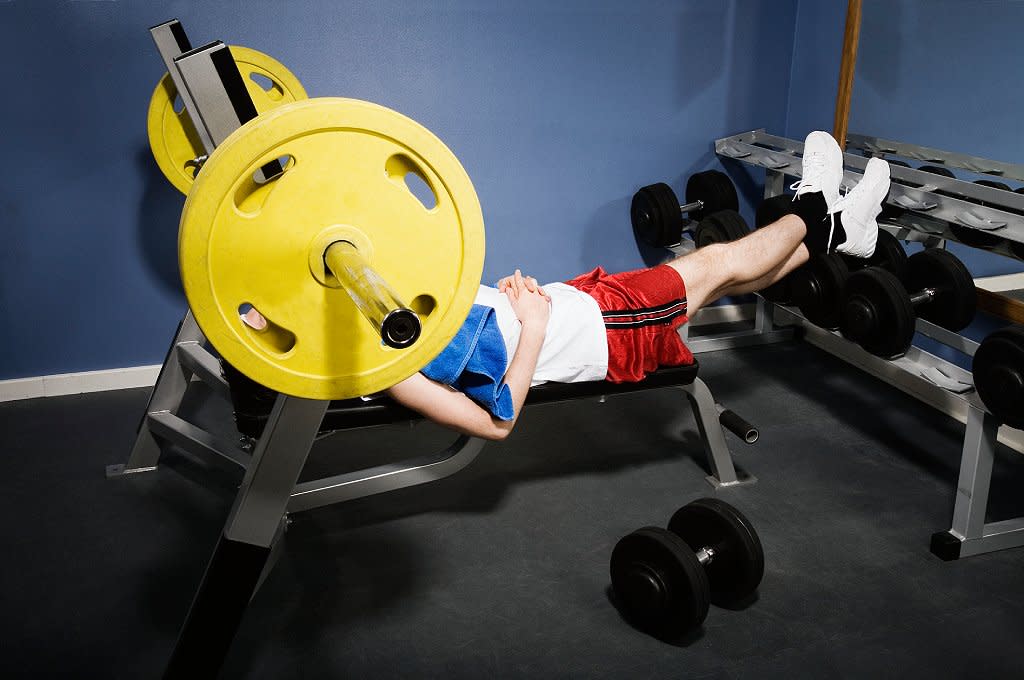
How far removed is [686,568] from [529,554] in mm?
429

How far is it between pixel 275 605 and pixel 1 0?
69.9 inches

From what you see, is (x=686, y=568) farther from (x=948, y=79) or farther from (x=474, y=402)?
(x=948, y=79)

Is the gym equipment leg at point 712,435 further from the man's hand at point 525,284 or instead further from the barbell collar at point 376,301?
the barbell collar at point 376,301

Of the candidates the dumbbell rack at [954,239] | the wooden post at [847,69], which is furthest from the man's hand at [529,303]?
the wooden post at [847,69]

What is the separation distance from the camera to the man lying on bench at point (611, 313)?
5.37ft

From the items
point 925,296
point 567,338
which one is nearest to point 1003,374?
point 925,296

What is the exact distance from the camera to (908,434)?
243 cm

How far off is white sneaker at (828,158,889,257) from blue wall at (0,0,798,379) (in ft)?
3.15

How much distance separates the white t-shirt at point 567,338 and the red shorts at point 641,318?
1.4 inches

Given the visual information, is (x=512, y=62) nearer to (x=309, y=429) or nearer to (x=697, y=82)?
(x=697, y=82)

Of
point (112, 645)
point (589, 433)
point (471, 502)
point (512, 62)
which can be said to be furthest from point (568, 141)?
point (112, 645)

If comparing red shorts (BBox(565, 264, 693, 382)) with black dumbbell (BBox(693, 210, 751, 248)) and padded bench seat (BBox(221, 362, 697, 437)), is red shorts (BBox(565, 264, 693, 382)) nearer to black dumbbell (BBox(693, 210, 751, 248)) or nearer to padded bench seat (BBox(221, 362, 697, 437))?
padded bench seat (BBox(221, 362, 697, 437))

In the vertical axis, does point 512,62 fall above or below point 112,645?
above

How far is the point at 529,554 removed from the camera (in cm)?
192
